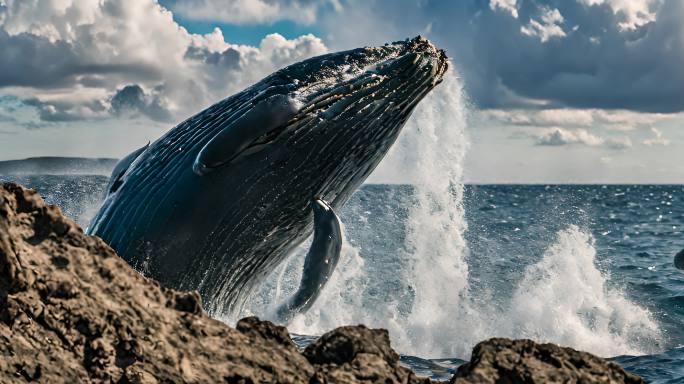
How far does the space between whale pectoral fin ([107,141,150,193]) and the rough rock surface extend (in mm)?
4098

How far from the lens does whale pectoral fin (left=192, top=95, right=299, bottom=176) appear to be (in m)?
6.93

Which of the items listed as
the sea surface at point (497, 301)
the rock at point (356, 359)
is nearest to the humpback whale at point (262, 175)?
the sea surface at point (497, 301)

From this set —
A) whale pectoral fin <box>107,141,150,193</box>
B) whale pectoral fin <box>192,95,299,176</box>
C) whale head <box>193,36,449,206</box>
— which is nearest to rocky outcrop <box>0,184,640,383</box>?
whale pectoral fin <box>192,95,299,176</box>

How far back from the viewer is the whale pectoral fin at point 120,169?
26.6 feet

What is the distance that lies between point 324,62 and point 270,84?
63 centimetres

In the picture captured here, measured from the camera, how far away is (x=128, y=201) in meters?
7.59

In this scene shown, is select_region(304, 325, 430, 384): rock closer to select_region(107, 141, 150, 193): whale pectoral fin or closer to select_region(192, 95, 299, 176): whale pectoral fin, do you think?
select_region(192, 95, 299, 176): whale pectoral fin

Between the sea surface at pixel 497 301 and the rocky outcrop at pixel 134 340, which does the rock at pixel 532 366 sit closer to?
the rocky outcrop at pixel 134 340

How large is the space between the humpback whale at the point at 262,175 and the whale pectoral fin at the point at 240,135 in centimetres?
1

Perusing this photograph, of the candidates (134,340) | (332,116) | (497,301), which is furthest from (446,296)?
(134,340)

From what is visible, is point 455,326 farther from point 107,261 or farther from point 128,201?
point 107,261

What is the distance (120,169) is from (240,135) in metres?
1.97

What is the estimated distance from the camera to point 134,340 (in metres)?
3.83

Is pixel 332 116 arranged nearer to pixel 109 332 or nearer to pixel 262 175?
pixel 262 175
